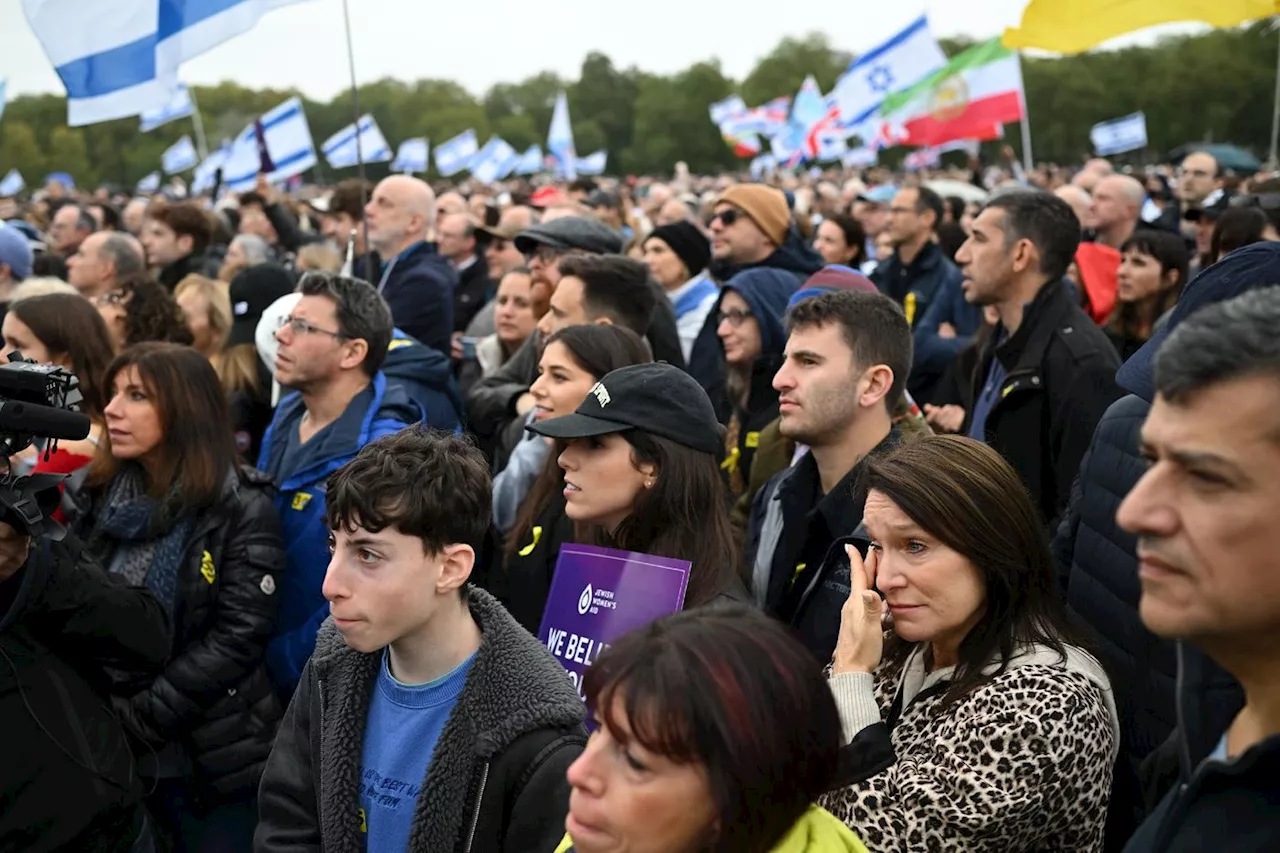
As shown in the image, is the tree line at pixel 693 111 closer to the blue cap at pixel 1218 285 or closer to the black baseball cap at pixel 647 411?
the black baseball cap at pixel 647 411

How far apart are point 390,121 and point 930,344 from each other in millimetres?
90166

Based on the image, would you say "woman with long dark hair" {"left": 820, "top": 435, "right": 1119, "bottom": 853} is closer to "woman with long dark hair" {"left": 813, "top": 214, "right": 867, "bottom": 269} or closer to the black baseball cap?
the black baseball cap

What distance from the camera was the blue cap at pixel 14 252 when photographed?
8000 mm

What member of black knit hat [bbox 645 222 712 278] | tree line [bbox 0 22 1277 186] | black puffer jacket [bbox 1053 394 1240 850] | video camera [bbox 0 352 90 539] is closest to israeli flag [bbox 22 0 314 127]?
black knit hat [bbox 645 222 712 278]

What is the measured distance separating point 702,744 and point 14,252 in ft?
24.1

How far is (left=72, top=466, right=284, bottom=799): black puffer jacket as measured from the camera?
4117 mm

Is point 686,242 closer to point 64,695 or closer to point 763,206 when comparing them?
point 763,206

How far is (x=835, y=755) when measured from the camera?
2043mm

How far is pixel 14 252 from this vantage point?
805 centimetres

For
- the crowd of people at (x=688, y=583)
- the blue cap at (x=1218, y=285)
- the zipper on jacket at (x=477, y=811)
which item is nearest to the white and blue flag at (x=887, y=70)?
the crowd of people at (x=688, y=583)

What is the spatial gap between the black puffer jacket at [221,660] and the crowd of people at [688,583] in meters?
0.01

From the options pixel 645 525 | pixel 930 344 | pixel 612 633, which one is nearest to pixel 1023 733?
pixel 612 633

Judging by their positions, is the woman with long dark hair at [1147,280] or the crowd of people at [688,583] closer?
the crowd of people at [688,583]

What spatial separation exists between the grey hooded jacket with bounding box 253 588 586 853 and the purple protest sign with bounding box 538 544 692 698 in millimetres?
410
